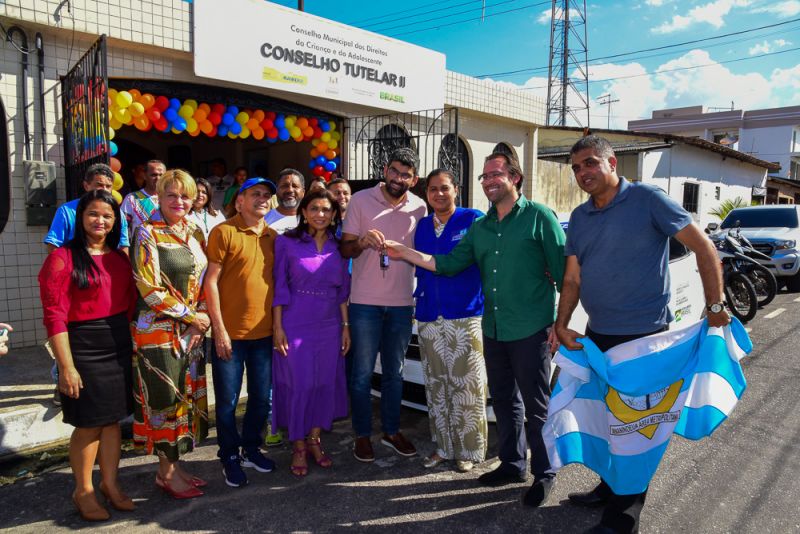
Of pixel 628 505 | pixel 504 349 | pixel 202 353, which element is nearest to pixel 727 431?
pixel 628 505

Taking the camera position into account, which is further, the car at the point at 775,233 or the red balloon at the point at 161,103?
the car at the point at 775,233

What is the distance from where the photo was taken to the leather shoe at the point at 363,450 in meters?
3.66

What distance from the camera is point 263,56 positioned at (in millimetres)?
7047

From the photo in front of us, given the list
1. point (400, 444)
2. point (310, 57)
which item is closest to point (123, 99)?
point (310, 57)

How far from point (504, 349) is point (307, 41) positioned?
19.0 ft

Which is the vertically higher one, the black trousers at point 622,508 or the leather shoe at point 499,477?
the black trousers at point 622,508

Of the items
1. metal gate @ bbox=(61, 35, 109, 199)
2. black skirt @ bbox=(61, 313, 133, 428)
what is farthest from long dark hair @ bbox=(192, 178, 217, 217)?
black skirt @ bbox=(61, 313, 133, 428)

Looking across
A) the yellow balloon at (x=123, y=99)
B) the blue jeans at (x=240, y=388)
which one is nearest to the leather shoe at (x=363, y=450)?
the blue jeans at (x=240, y=388)

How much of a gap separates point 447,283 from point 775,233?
1040 centimetres

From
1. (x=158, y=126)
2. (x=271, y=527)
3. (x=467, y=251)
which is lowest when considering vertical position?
(x=271, y=527)

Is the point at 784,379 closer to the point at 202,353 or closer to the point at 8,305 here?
the point at 202,353

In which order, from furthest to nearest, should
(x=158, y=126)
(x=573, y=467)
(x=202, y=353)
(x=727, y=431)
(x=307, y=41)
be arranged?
(x=307, y=41)
(x=158, y=126)
(x=727, y=431)
(x=573, y=467)
(x=202, y=353)

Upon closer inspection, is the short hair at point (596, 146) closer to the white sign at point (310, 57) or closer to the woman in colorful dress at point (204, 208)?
the woman in colorful dress at point (204, 208)

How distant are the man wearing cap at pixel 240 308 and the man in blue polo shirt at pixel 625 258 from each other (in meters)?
1.77
